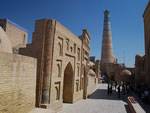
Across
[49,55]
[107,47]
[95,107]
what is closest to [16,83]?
[49,55]

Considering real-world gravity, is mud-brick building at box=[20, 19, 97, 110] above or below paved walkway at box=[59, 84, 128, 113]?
above

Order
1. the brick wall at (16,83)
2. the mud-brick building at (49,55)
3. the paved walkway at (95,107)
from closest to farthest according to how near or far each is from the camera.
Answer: the brick wall at (16,83)
the mud-brick building at (49,55)
the paved walkway at (95,107)

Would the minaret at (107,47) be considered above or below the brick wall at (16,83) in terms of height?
above

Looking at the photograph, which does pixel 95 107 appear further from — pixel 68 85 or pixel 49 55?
pixel 49 55

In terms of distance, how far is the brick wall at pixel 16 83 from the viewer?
6457 mm

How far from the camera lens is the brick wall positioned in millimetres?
6457

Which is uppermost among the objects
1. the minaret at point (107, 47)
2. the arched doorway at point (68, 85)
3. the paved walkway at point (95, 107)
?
the minaret at point (107, 47)

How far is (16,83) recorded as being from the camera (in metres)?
7.25

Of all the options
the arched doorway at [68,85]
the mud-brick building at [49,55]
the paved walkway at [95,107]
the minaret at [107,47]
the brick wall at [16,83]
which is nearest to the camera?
the brick wall at [16,83]

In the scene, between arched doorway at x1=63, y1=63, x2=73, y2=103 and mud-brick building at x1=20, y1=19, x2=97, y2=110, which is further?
arched doorway at x1=63, y1=63, x2=73, y2=103

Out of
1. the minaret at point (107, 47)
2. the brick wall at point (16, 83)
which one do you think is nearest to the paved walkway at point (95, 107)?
the brick wall at point (16, 83)

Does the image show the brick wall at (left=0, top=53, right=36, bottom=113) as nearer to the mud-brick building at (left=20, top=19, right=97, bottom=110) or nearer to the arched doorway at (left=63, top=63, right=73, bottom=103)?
the mud-brick building at (left=20, top=19, right=97, bottom=110)

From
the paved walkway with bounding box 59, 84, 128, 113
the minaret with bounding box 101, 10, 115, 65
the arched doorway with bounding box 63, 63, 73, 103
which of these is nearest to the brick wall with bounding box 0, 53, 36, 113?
the paved walkway with bounding box 59, 84, 128, 113

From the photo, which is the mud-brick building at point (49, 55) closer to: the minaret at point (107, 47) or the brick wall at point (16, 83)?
the brick wall at point (16, 83)
